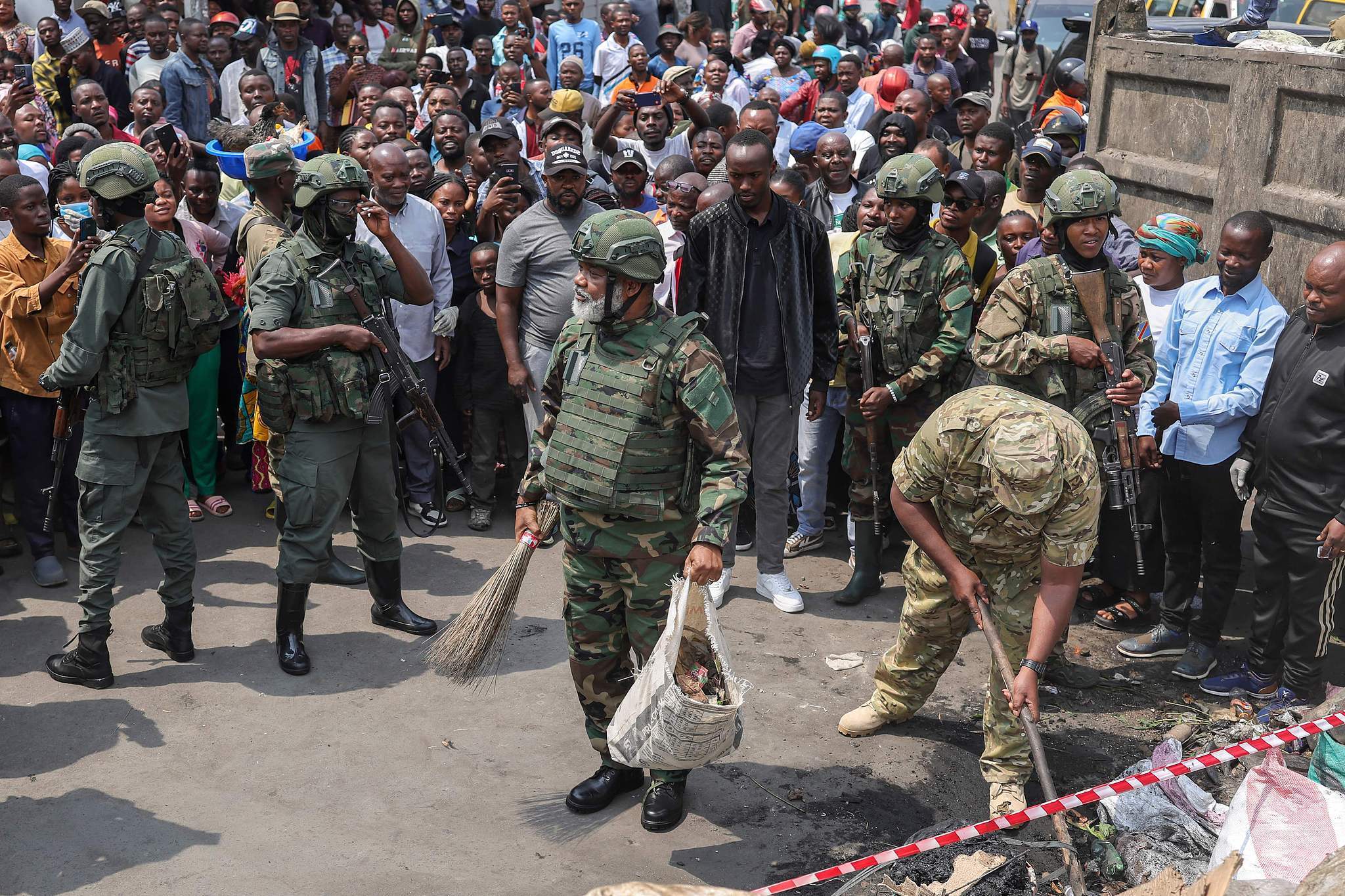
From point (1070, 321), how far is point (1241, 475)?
1034mm

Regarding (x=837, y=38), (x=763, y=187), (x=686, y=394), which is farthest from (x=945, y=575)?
(x=837, y=38)

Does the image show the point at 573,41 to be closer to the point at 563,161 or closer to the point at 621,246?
the point at 563,161

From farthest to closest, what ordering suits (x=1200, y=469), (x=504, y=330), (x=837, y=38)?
(x=837, y=38), (x=504, y=330), (x=1200, y=469)

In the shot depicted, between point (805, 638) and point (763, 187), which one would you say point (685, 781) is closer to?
point (805, 638)

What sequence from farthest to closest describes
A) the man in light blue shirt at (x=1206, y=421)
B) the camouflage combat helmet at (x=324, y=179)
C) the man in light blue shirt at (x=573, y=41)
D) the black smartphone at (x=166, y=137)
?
the man in light blue shirt at (x=573, y=41) → the black smartphone at (x=166, y=137) → the man in light blue shirt at (x=1206, y=421) → the camouflage combat helmet at (x=324, y=179)

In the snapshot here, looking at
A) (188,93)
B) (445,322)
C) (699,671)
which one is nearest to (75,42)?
(188,93)

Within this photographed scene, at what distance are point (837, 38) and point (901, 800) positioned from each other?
12.2 m

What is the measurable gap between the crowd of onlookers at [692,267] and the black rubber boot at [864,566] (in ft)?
1.03

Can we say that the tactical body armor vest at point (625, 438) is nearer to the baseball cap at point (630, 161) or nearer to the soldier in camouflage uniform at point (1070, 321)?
the soldier in camouflage uniform at point (1070, 321)

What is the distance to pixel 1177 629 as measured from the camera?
588 cm

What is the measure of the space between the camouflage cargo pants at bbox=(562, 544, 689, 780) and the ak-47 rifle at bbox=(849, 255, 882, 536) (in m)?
2.04

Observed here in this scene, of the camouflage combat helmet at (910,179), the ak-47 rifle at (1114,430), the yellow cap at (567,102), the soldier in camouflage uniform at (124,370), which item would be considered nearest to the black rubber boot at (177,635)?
the soldier in camouflage uniform at (124,370)

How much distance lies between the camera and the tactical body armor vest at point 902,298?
5809mm

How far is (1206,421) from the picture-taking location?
5.41 meters
